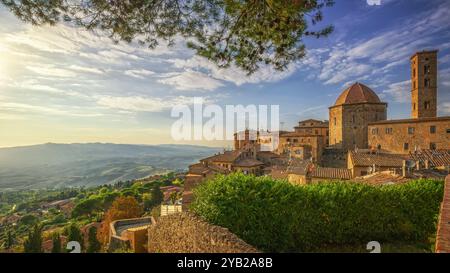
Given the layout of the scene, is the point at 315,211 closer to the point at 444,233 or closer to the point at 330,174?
the point at 444,233

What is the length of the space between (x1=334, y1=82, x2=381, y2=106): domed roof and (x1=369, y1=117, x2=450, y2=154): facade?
19.3ft

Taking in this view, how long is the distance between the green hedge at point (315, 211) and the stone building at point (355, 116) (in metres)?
34.8

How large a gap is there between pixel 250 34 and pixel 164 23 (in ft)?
7.77

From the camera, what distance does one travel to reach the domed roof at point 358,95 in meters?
40.2

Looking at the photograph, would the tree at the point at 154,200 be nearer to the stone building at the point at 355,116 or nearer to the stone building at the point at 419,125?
the stone building at the point at 355,116

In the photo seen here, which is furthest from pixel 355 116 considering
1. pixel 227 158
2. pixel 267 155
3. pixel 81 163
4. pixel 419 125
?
pixel 81 163

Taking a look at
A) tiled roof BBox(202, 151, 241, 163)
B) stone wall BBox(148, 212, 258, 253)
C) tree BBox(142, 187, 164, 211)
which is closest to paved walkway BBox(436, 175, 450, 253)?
stone wall BBox(148, 212, 258, 253)

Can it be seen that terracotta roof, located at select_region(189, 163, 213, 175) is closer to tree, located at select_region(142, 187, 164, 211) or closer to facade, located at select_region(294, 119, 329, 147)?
tree, located at select_region(142, 187, 164, 211)

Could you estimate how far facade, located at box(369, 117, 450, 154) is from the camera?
1179 inches

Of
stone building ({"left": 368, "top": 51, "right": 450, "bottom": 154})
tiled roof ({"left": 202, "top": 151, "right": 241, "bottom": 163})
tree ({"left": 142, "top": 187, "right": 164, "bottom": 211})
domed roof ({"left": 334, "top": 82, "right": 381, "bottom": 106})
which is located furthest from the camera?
tiled roof ({"left": 202, "top": 151, "right": 241, "bottom": 163})

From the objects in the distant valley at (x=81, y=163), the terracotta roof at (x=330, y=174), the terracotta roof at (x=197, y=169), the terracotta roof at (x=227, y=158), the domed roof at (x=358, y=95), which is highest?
the domed roof at (x=358, y=95)

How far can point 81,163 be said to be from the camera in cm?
13938

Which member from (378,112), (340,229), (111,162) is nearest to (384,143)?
(378,112)

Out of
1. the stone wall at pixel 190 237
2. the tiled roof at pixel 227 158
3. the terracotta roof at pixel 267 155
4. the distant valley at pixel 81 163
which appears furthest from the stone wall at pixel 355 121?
Answer: the distant valley at pixel 81 163
